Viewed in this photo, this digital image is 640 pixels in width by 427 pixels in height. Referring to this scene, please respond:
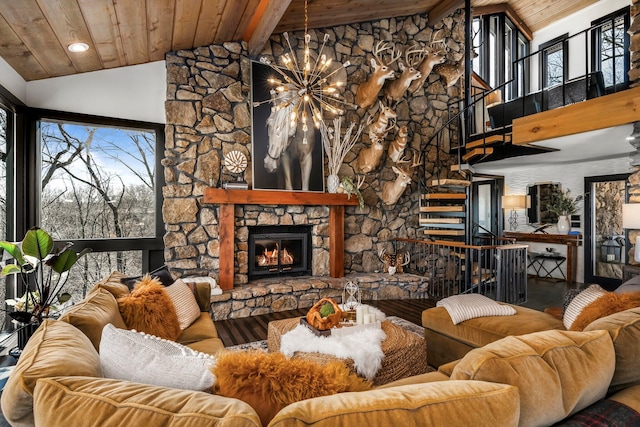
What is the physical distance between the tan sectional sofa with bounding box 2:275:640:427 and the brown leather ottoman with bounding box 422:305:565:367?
137 centimetres

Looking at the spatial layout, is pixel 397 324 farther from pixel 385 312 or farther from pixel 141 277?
pixel 141 277

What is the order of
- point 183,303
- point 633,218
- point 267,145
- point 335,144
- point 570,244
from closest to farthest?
point 183,303 < point 633,218 < point 267,145 < point 335,144 < point 570,244

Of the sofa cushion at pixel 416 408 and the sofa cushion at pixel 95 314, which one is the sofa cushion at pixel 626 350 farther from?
the sofa cushion at pixel 95 314

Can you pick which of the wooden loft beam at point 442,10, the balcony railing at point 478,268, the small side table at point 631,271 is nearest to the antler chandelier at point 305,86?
the wooden loft beam at point 442,10

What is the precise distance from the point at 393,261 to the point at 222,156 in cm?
301

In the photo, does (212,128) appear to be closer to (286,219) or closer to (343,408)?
(286,219)

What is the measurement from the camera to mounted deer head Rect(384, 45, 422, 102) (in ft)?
17.6

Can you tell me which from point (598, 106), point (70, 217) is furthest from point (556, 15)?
point (70, 217)

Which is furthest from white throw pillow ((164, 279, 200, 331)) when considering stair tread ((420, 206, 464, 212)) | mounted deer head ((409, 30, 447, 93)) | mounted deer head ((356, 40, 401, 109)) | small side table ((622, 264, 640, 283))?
mounted deer head ((409, 30, 447, 93))

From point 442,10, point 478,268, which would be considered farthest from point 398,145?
point 442,10

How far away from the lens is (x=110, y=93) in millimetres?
4184

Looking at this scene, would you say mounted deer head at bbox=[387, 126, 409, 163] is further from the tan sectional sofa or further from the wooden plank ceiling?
the tan sectional sofa

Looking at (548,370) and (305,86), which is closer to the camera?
(548,370)

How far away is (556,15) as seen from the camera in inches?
317
